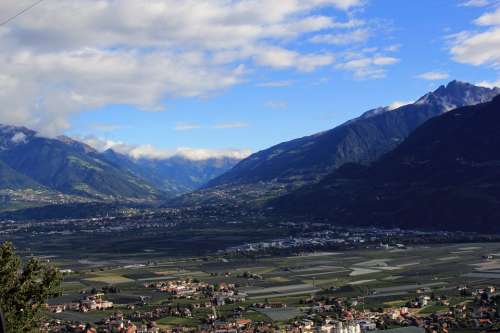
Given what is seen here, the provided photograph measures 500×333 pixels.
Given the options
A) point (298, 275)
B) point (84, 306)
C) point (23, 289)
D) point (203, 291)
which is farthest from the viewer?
point (298, 275)

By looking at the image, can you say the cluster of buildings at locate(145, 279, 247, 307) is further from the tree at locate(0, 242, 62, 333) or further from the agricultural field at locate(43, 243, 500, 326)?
the tree at locate(0, 242, 62, 333)

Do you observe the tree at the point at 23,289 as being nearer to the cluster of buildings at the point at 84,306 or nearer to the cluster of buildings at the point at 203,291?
the cluster of buildings at the point at 203,291

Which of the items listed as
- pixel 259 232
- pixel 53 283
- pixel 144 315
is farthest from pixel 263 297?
pixel 259 232

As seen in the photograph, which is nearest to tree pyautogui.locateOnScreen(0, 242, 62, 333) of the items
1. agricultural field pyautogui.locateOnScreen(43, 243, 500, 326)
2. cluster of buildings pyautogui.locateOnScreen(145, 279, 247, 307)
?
agricultural field pyautogui.locateOnScreen(43, 243, 500, 326)

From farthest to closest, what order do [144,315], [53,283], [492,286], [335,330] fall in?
[492,286] < [144,315] < [335,330] < [53,283]

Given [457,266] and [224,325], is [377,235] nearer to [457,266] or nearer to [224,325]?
[457,266]

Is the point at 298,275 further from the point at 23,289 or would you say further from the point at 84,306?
the point at 23,289

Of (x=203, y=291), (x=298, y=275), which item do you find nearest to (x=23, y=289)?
(x=203, y=291)

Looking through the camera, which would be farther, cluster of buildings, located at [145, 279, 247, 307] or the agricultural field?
cluster of buildings, located at [145, 279, 247, 307]

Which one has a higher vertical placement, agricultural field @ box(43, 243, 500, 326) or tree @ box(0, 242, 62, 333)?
tree @ box(0, 242, 62, 333)
